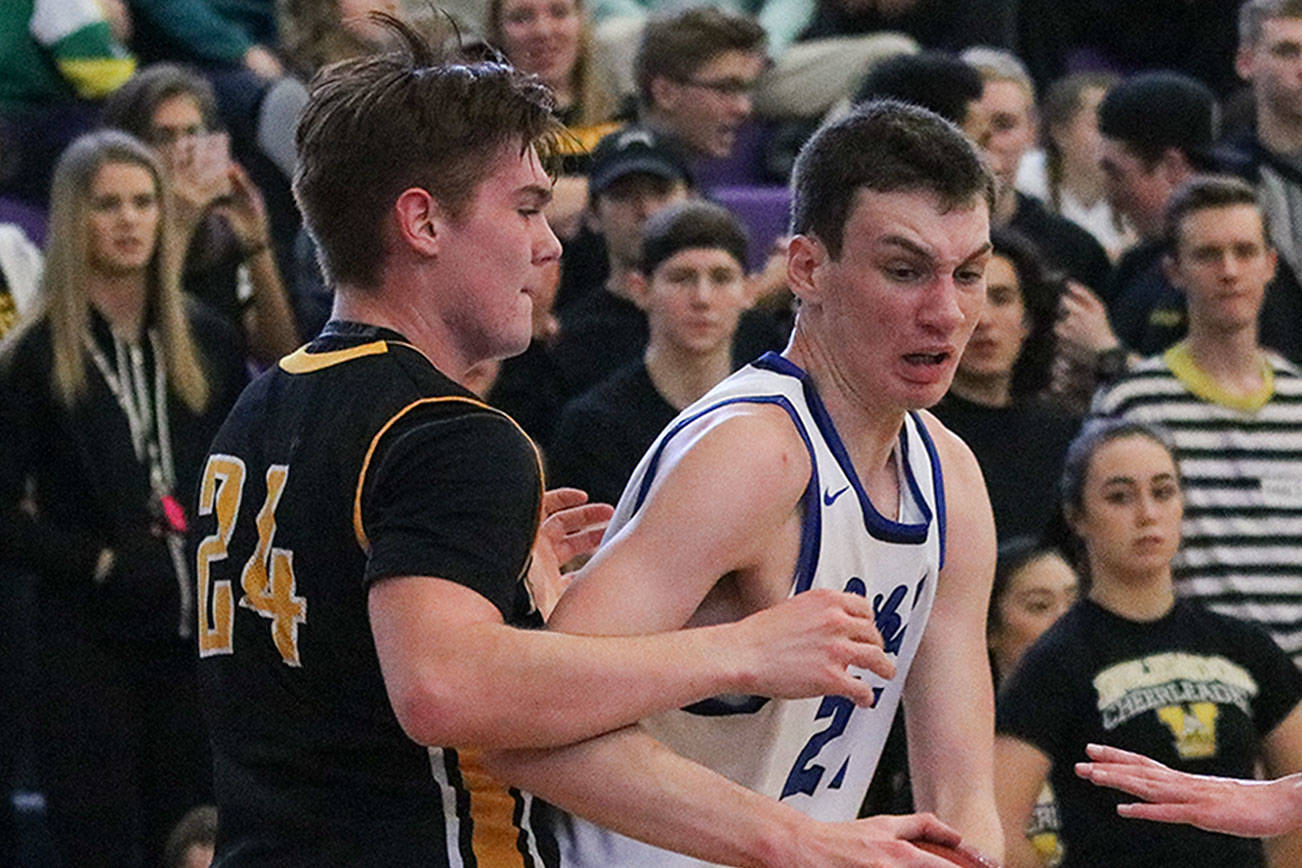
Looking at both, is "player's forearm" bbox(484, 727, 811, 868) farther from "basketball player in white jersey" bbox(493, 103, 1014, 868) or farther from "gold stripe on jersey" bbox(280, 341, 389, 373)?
"gold stripe on jersey" bbox(280, 341, 389, 373)

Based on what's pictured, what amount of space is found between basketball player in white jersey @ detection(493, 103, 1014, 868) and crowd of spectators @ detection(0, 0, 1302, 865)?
5.87 feet

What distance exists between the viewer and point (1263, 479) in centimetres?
635

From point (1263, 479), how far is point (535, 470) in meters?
3.83

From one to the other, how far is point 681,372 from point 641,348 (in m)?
0.59

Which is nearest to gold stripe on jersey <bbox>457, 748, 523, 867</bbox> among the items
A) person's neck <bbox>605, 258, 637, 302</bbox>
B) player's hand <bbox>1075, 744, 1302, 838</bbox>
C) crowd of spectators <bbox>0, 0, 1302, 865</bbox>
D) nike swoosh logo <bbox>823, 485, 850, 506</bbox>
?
nike swoosh logo <bbox>823, 485, 850, 506</bbox>

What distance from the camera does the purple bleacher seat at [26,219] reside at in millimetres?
7551

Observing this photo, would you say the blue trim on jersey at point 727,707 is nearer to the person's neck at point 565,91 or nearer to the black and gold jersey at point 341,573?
the black and gold jersey at point 341,573

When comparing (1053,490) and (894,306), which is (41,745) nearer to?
(1053,490)

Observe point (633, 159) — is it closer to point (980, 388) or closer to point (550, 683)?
point (980, 388)

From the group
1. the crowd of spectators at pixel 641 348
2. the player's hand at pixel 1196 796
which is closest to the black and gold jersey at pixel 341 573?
the player's hand at pixel 1196 796

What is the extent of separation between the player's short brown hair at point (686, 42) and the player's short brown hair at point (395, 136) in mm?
4511

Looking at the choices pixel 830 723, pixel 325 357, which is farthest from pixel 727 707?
pixel 325 357

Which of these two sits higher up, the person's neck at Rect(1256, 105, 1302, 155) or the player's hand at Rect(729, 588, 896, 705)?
the person's neck at Rect(1256, 105, 1302, 155)

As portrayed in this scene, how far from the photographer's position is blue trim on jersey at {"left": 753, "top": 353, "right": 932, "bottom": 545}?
11.3 ft
